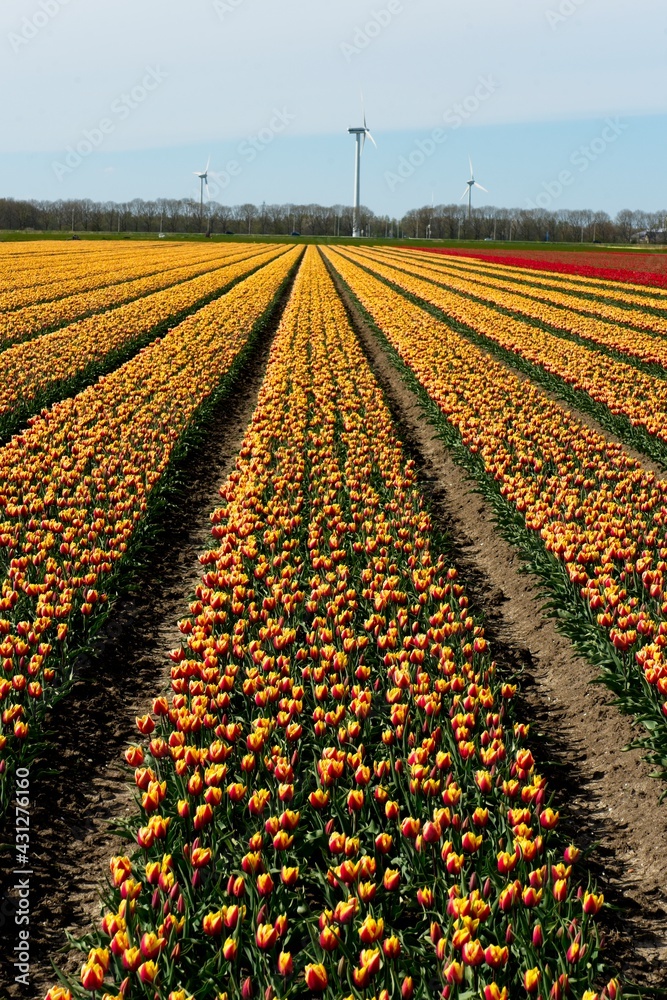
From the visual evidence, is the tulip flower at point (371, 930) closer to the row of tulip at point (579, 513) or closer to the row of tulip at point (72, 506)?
the row of tulip at point (72, 506)

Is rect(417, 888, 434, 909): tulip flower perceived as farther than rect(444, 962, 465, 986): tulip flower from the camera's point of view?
Yes

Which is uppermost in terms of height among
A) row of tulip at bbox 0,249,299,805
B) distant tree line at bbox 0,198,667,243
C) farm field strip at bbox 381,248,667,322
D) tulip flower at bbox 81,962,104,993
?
distant tree line at bbox 0,198,667,243

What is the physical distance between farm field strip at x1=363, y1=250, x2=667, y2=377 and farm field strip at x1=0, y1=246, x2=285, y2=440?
11384mm

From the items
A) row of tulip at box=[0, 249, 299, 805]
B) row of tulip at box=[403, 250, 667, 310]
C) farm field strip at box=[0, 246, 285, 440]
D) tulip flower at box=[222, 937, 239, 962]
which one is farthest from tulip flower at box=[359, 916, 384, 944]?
row of tulip at box=[403, 250, 667, 310]

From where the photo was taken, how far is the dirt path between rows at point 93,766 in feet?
13.2

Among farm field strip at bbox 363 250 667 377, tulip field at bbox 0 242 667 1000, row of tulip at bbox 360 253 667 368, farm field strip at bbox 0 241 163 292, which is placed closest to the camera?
tulip field at bbox 0 242 667 1000

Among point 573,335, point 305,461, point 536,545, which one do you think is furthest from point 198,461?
point 573,335

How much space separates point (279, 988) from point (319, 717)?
182 cm

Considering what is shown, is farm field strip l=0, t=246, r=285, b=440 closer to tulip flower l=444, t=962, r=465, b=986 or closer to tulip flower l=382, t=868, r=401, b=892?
tulip flower l=382, t=868, r=401, b=892

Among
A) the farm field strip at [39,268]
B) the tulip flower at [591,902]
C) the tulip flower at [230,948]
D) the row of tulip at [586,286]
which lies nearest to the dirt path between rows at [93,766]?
the tulip flower at [230,948]

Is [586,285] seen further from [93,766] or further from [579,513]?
[93,766]

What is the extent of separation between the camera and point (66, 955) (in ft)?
12.7

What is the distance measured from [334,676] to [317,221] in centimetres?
18153

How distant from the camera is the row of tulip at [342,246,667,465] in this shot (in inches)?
526
